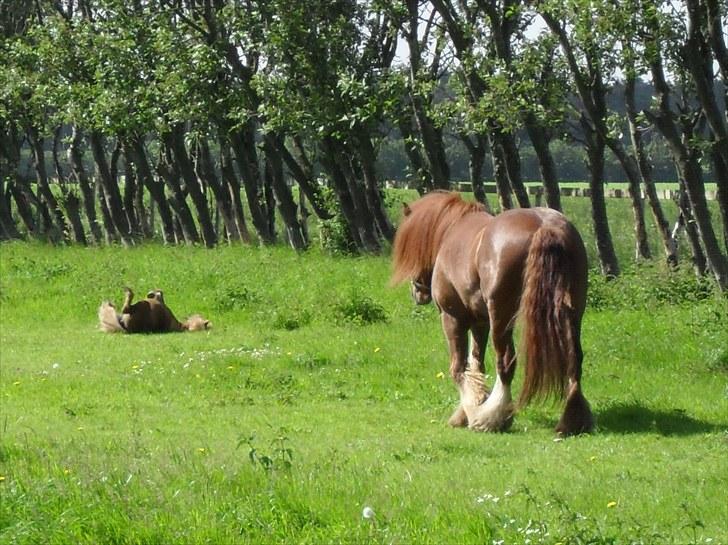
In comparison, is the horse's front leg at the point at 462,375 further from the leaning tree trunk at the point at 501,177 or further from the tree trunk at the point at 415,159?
the tree trunk at the point at 415,159

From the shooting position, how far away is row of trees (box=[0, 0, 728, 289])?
748 inches

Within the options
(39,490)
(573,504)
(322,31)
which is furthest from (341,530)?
(322,31)

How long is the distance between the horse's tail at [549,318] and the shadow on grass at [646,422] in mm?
875

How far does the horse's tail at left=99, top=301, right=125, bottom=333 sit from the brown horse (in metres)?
8.85

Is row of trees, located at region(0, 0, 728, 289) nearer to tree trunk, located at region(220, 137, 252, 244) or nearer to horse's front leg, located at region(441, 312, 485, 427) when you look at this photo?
tree trunk, located at region(220, 137, 252, 244)

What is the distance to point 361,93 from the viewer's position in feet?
87.1

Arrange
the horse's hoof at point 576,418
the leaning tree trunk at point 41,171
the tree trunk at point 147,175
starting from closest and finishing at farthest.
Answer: the horse's hoof at point 576,418
the tree trunk at point 147,175
the leaning tree trunk at point 41,171

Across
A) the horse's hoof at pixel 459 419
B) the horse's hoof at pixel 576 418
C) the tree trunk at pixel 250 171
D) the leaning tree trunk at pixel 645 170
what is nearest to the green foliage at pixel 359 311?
the leaning tree trunk at pixel 645 170

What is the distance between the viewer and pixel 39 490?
7.93 metres

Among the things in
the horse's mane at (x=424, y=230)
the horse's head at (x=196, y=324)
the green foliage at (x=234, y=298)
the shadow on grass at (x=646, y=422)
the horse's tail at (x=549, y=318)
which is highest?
the horse's mane at (x=424, y=230)

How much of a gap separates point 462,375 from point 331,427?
1504mm

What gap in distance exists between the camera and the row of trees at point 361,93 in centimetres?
1900

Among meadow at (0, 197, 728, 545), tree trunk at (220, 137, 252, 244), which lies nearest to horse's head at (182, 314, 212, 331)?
meadow at (0, 197, 728, 545)

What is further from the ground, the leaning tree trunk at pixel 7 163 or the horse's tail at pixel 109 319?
the leaning tree trunk at pixel 7 163
